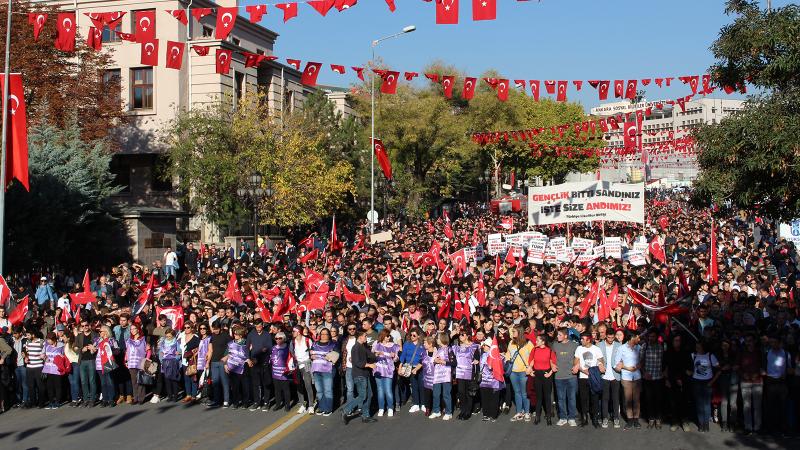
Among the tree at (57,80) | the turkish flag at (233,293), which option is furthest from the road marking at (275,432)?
the tree at (57,80)

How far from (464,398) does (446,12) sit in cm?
693

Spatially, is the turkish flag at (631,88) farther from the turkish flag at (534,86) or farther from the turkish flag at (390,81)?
the turkish flag at (390,81)

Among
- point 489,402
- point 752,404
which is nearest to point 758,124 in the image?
point 752,404

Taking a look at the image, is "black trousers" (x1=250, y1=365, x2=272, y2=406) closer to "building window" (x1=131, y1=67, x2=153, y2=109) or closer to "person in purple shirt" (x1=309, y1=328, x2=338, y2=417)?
"person in purple shirt" (x1=309, y1=328, x2=338, y2=417)

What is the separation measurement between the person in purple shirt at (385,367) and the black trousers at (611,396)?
2950 millimetres

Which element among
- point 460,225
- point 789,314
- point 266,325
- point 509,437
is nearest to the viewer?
point 509,437

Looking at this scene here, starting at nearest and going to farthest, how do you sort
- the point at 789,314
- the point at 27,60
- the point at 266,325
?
the point at 789,314
the point at 266,325
the point at 27,60

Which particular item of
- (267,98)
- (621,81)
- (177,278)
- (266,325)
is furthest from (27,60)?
(266,325)

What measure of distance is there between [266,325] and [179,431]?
2.90 meters

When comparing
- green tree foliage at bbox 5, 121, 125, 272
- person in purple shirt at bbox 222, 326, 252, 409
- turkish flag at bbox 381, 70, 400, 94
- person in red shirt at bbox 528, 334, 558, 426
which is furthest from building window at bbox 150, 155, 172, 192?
person in red shirt at bbox 528, 334, 558, 426

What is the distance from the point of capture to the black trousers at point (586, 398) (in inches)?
519

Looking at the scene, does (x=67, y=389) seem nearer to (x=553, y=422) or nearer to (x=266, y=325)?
(x=266, y=325)

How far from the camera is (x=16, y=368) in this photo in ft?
52.4

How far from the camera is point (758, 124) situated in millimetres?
12570
